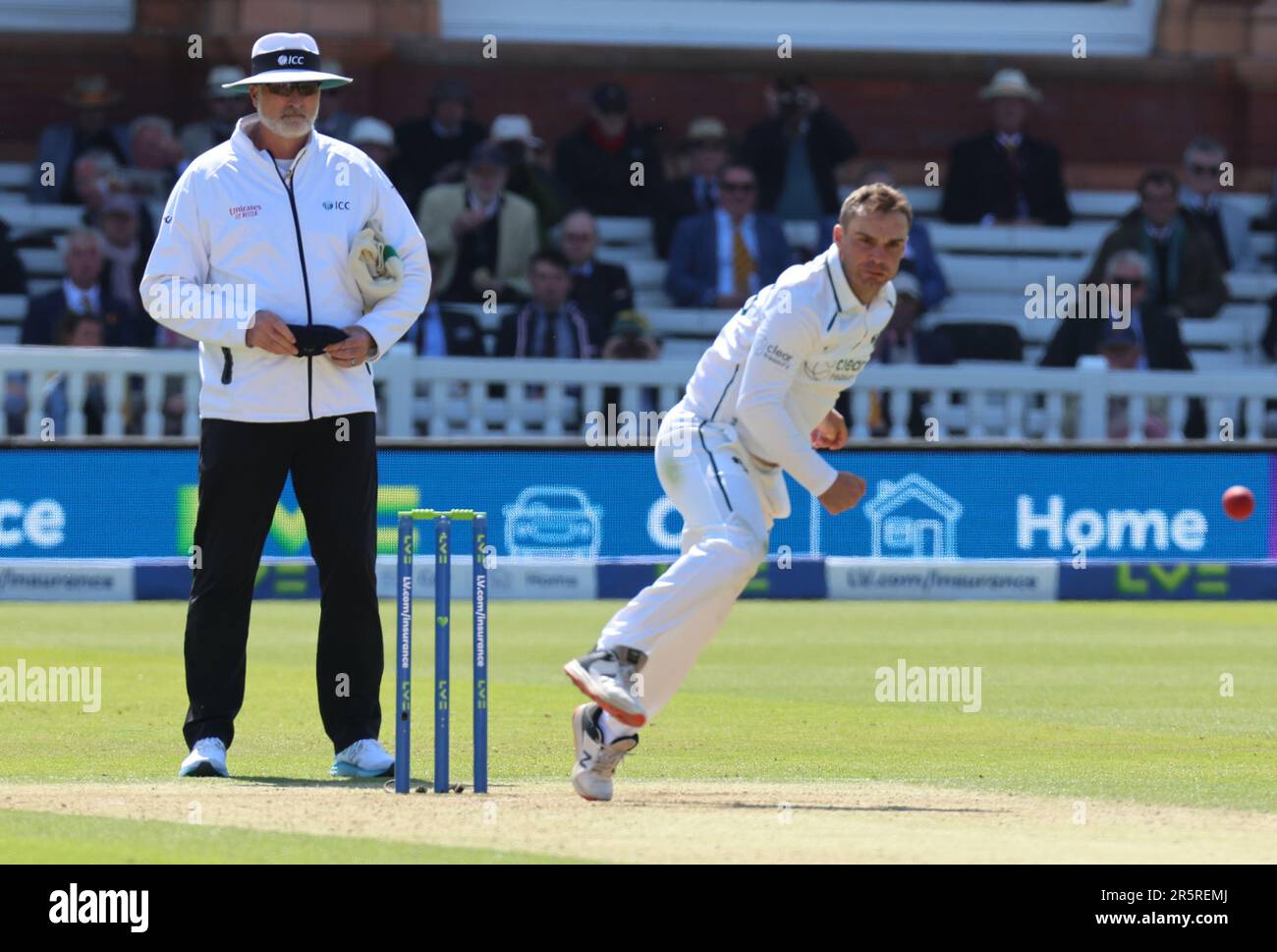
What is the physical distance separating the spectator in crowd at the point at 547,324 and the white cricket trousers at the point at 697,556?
36.9ft

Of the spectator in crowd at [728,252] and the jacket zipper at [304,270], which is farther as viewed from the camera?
the spectator in crowd at [728,252]

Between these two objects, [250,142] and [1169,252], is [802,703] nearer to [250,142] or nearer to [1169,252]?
[250,142]

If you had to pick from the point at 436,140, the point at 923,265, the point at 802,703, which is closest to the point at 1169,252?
the point at 923,265

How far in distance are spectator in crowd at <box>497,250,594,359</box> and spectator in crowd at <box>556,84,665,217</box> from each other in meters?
2.45

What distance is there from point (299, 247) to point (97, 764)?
2.06 metres

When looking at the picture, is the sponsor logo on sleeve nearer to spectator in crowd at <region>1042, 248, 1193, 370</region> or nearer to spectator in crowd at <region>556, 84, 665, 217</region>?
spectator in crowd at <region>1042, 248, 1193, 370</region>

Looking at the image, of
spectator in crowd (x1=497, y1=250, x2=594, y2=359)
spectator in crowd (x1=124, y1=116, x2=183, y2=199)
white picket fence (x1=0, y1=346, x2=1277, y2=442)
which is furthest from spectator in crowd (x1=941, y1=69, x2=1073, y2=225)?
spectator in crowd (x1=124, y1=116, x2=183, y2=199)

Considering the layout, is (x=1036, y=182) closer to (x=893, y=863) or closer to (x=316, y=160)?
(x=316, y=160)

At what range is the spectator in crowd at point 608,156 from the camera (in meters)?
21.4

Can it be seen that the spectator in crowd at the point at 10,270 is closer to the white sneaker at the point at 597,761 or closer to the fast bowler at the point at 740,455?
the fast bowler at the point at 740,455

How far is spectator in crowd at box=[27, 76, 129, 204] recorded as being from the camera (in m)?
21.5

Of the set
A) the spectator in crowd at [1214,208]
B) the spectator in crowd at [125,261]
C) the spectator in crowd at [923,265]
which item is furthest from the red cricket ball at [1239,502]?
the spectator in crowd at [125,261]

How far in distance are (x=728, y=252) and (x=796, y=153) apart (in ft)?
6.18

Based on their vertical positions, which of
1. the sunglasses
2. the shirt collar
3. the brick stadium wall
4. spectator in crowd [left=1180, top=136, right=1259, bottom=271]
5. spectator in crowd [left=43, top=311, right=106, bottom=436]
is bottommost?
spectator in crowd [left=43, top=311, right=106, bottom=436]
